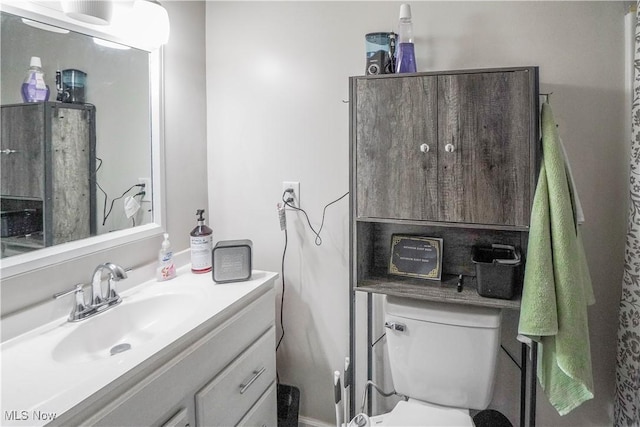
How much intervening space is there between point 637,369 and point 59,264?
1875mm

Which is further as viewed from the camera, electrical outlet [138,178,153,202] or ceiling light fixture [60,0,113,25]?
electrical outlet [138,178,153,202]

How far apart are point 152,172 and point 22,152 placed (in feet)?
1.55

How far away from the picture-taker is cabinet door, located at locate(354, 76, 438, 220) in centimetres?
121

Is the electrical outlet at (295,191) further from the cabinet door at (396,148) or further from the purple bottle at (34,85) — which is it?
the purple bottle at (34,85)

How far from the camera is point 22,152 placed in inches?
42.9

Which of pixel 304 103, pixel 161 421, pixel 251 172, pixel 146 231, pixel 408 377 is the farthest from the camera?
pixel 251 172

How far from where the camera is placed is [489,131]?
45.2 inches

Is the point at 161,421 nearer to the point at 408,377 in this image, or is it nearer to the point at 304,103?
the point at 408,377

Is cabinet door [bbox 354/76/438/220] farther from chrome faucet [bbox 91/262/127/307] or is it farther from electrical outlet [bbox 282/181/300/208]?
chrome faucet [bbox 91/262/127/307]

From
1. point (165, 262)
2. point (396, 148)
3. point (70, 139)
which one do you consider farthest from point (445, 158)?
point (70, 139)

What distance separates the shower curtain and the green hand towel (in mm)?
250

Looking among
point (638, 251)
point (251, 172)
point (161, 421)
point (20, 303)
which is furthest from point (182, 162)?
point (638, 251)

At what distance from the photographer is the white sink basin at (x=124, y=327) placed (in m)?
1.08

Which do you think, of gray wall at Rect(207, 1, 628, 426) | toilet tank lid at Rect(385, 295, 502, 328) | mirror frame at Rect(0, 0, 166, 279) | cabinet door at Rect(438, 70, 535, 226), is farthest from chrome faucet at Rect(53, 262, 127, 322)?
cabinet door at Rect(438, 70, 535, 226)
